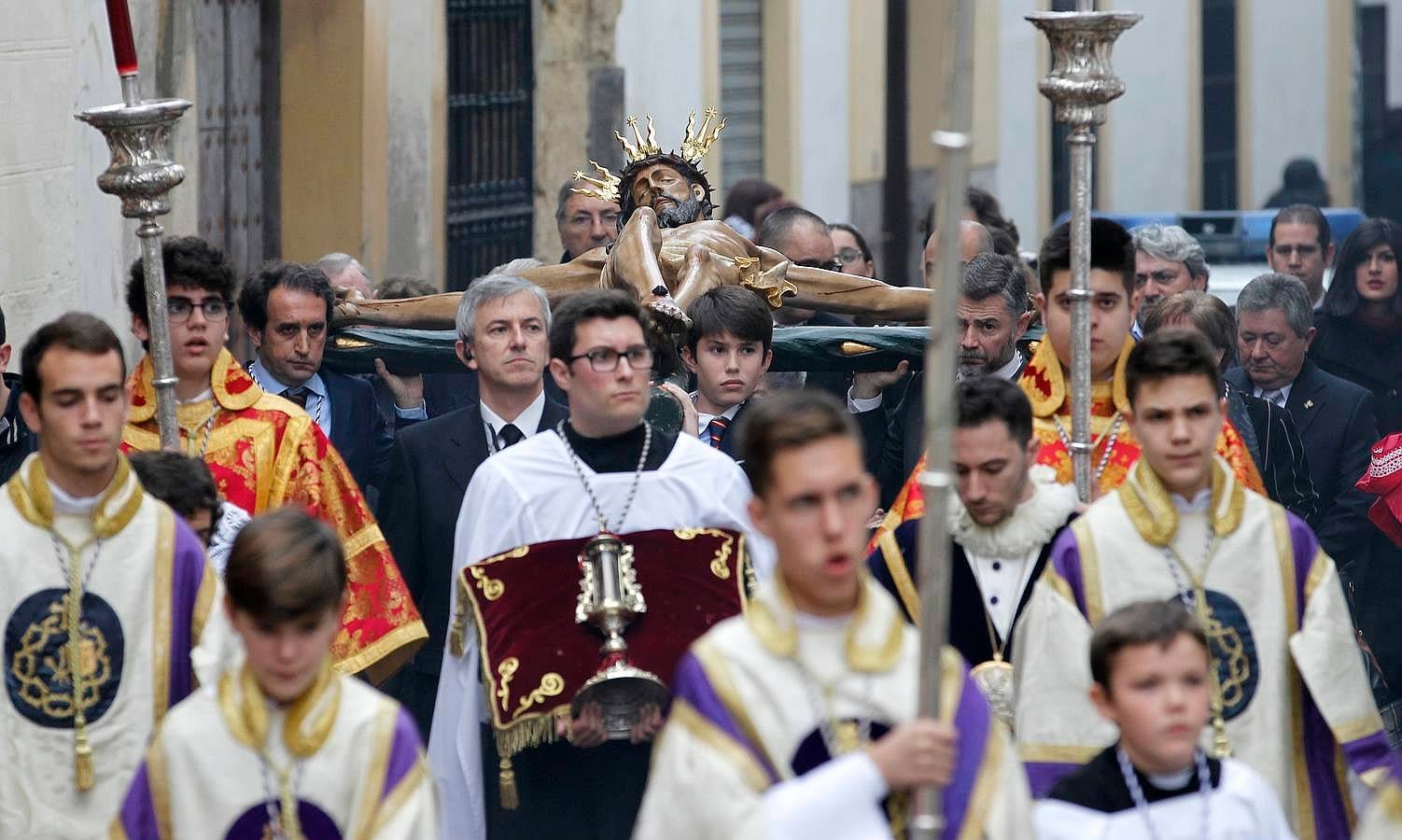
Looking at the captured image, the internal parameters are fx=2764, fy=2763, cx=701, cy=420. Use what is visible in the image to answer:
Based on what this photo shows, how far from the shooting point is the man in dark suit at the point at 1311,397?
775cm

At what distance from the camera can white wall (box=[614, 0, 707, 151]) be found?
16.2 m

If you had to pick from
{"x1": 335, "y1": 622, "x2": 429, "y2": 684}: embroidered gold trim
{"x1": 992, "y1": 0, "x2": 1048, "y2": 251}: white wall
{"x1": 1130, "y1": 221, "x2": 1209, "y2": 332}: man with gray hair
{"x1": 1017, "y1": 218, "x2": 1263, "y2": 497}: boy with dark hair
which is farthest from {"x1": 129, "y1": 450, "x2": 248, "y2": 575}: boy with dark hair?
{"x1": 992, "y1": 0, "x2": 1048, "y2": 251}: white wall

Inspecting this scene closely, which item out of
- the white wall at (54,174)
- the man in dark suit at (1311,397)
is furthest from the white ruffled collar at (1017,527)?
the white wall at (54,174)

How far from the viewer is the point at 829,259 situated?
928 centimetres

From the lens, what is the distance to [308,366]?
7.31m

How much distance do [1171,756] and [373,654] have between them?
2367 mm

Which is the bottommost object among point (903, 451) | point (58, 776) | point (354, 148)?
point (58, 776)

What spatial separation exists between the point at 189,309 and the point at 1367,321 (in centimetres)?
417

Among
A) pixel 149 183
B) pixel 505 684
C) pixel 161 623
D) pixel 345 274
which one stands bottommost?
pixel 505 684

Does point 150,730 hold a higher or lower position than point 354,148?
lower

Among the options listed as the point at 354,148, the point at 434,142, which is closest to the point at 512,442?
the point at 354,148

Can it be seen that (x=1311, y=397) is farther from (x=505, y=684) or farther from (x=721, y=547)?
(x=505, y=684)

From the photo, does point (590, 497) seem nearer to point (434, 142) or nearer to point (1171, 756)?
point (1171, 756)

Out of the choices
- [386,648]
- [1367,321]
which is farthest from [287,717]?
[1367,321]
